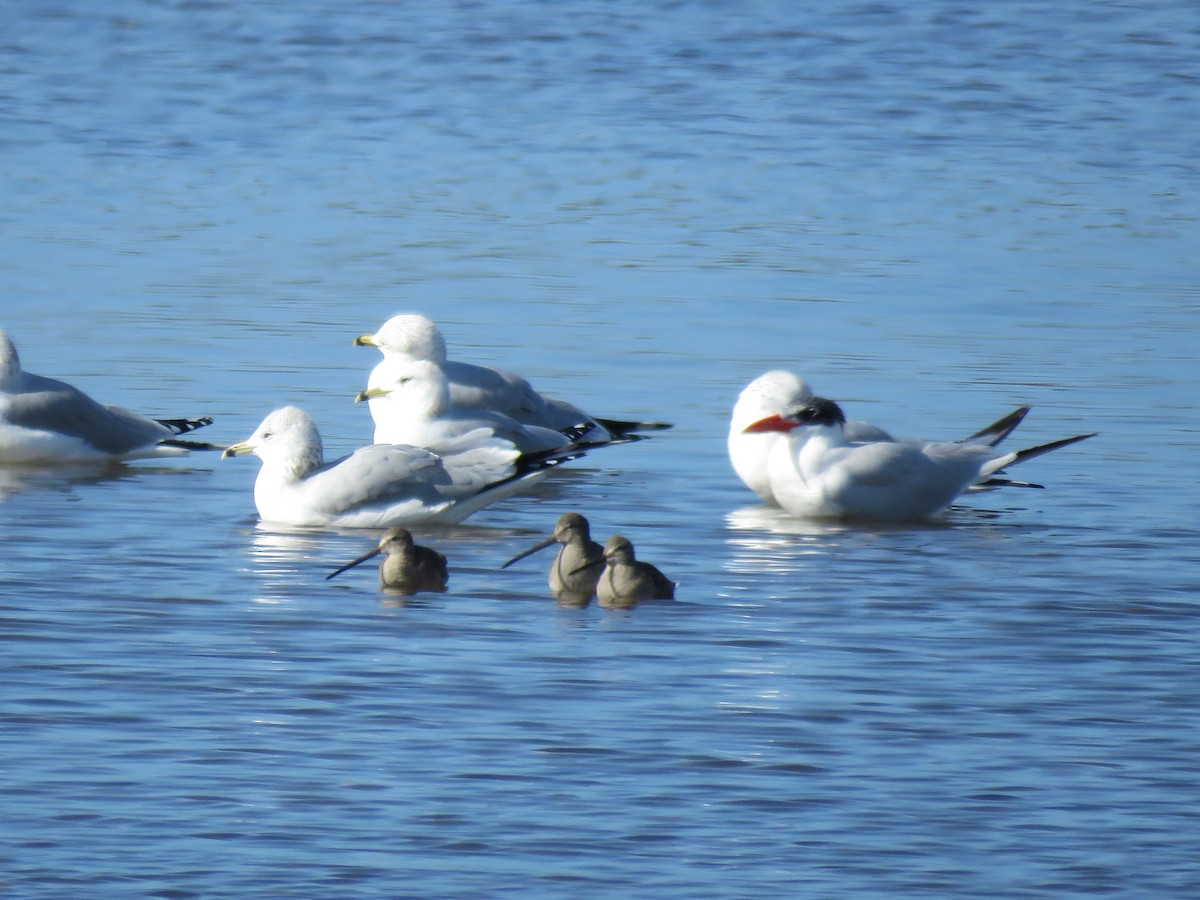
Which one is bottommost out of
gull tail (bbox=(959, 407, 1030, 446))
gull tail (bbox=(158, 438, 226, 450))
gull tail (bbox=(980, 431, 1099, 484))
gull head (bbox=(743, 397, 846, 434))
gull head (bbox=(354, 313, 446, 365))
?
gull tail (bbox=(980, 431, 1099, 484))

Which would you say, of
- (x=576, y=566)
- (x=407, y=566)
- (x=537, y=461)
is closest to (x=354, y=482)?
(x=537, y=461)

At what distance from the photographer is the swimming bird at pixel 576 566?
9.59 meters

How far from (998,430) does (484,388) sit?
2.51 metres

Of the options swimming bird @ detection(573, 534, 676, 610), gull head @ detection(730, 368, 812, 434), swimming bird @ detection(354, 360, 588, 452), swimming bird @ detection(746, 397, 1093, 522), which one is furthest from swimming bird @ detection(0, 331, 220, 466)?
swimming bird @ detection(573, 534, 676, 610)

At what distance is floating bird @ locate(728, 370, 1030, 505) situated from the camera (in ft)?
37.9

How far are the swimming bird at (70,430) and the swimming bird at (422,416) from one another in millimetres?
853

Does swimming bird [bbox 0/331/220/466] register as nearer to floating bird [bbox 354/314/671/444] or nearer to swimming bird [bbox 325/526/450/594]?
floating bird [bbox 354/314/671/444]

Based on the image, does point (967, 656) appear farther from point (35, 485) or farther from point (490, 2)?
point (490, 2)

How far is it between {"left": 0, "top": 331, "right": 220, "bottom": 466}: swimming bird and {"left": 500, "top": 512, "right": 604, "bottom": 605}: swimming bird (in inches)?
124

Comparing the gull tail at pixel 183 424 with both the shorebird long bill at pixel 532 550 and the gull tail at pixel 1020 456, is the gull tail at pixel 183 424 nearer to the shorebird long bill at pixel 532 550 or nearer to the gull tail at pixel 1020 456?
the shorebird long bill at pixel 532 550

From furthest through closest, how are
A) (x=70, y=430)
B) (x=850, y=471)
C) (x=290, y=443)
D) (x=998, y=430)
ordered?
(x=70, y=430)
(x=998, y=430)
(x=850, y=471)
(x=290, y=443)

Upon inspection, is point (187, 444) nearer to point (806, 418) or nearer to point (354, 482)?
point (354, 482)

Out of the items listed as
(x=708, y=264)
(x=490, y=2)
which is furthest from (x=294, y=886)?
(x=490, y=2)

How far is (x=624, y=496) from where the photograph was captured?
38.3 ft
